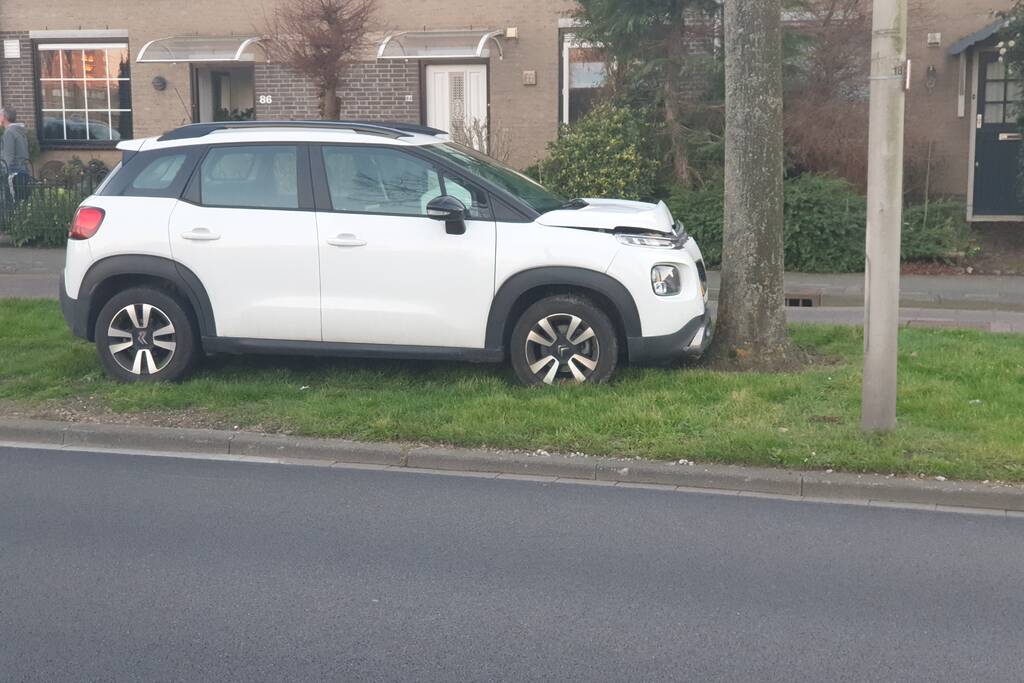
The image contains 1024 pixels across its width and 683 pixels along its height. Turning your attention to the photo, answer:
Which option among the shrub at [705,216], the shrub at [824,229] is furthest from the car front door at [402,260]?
the shrub at [824,229]

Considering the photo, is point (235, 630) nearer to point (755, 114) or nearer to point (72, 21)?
point (755, 114)

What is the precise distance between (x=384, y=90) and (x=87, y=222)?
12.4m

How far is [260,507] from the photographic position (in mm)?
6914

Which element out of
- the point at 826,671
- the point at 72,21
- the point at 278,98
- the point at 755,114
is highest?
the point at 72,21

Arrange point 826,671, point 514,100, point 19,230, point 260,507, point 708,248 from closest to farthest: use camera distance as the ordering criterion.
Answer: point 826,671 → point 260,507 → point 708,248 → point 19,230 → point 514,100

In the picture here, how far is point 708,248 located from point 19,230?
937 centimetres

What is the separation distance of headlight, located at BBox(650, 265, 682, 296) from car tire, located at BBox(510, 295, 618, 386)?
40 cm

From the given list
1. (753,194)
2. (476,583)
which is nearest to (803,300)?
(753,194)

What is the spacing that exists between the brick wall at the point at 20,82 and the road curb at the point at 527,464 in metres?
15.5

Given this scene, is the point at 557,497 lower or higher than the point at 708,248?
lower

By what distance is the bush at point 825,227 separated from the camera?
50.6 feet

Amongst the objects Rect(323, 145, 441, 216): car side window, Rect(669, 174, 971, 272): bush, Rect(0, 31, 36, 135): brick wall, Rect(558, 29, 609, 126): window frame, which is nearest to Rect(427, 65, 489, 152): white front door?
Rect(558, 29, 609, 126): window frame

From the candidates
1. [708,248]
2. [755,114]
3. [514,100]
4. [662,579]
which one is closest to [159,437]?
→ [662,579]

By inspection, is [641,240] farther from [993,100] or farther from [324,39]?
[993,100]
